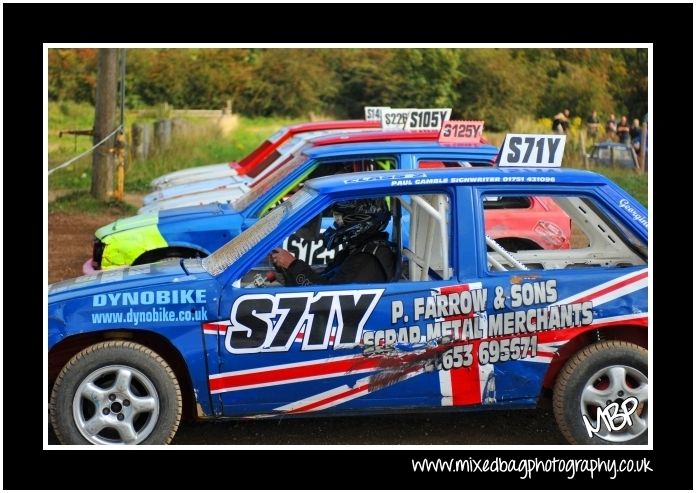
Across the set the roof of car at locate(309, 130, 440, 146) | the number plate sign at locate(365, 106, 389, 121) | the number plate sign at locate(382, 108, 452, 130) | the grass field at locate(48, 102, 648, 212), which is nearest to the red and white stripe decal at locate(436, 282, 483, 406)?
the roof of car at locate(309, 130, 440, 146)

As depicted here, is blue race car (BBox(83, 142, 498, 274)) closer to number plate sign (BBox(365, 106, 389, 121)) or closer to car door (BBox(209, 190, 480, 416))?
car door (BBox(209, 190, 480, 416))

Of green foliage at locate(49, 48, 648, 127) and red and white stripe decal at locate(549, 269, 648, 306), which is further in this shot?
green foliage at locate(49, 48, 648, 127)

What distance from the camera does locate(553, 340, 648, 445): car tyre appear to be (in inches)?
241

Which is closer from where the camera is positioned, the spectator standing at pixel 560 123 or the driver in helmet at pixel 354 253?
the driver in helmet at pixel 354 253

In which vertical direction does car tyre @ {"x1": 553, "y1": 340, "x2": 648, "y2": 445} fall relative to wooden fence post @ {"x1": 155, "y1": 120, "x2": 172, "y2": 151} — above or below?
below

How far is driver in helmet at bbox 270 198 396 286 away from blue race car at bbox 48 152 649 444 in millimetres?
285

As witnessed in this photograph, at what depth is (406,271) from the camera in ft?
22.8

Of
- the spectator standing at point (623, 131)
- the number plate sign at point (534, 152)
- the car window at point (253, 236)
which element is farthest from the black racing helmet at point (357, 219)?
the spectator standing at point (623, 131)

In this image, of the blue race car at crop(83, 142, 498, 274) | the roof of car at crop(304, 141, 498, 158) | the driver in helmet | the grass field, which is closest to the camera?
the driver in helmet

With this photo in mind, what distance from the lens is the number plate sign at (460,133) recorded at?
9539 mm

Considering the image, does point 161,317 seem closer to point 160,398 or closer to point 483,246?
point 160,398

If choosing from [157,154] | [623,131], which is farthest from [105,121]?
[623,131]

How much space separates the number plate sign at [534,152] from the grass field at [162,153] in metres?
11.3

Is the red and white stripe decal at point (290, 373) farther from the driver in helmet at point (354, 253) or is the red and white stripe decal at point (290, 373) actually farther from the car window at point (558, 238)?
the car window at point (558, 238)
